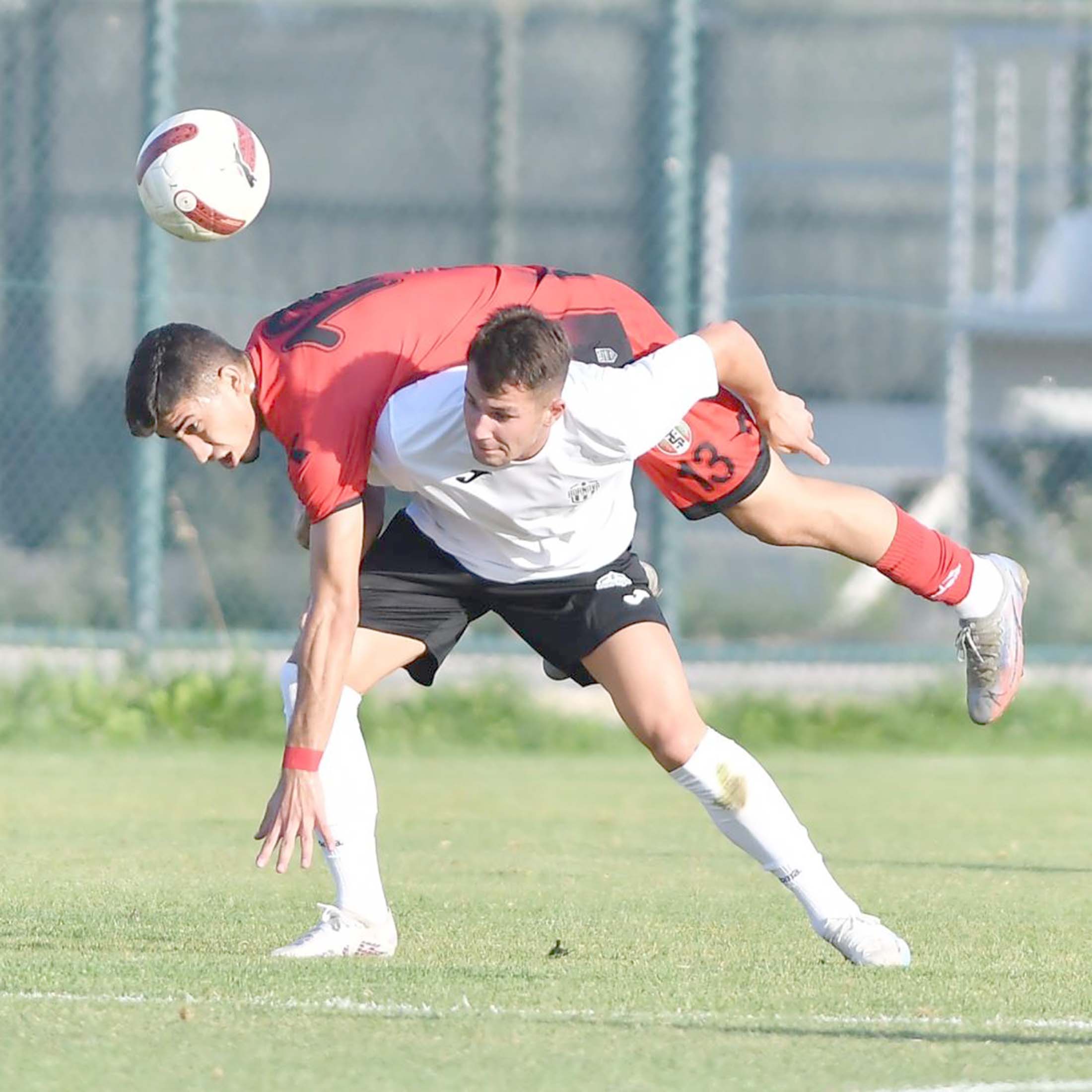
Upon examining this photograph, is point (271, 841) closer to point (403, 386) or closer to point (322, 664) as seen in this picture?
point (322, 664)

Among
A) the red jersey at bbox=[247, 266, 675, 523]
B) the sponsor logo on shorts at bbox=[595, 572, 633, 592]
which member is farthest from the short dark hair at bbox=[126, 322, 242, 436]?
the sponsor logo on shorts at bbox=[595, 572, 633, 592]

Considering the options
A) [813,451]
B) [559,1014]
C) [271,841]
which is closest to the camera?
[559,1014]

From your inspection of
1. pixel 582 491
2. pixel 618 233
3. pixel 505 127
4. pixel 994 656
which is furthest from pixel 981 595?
pixel 505 127

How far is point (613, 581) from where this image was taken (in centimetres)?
577

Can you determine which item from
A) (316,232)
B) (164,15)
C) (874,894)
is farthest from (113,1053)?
(316,232)

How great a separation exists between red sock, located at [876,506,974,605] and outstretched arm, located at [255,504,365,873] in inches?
67.9

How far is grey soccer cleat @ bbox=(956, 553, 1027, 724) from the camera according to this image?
21.4 ft

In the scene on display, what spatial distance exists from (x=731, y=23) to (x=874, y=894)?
286 inches

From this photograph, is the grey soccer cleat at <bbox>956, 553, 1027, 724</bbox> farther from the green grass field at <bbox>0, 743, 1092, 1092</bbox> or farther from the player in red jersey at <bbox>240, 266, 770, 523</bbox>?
the player in red jersey at <bbox>240, 266, 770, 523</bbox>


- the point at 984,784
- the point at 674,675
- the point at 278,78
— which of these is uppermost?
the point at 278,78

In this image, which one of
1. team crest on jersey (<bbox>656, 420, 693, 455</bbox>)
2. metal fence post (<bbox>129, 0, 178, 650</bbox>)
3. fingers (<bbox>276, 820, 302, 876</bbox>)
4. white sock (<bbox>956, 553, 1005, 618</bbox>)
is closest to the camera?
fingers (<bbox>276, 820, 302, 876</bbox>)

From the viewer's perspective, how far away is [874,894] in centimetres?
682

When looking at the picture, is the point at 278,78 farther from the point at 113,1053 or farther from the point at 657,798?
the point at 113,1053

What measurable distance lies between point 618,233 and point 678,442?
738 centimetres
